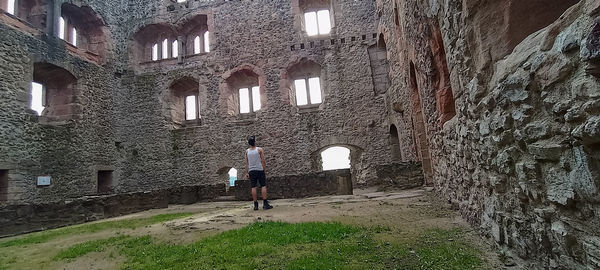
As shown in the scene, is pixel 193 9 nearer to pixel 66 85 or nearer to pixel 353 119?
pixel 66 85

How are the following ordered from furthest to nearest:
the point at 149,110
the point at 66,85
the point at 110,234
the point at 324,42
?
the point at 149,110
the point at 324,42
the point at 66,85
the point at 110,234

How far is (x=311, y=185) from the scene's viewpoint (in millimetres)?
7695

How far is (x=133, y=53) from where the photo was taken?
14.1 metres

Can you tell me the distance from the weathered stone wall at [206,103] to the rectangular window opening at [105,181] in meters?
0.28

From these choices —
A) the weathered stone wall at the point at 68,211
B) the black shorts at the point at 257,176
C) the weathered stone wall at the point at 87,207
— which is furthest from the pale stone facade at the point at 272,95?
the weathered stone wall at the point at 68,211

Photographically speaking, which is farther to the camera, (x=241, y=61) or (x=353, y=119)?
(x=241, y=61)

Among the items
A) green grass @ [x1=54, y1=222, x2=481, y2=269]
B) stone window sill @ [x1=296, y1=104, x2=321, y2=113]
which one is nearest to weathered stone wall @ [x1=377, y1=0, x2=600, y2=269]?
green grass @ [x1=54, y1=222, x2=481, y2=269]

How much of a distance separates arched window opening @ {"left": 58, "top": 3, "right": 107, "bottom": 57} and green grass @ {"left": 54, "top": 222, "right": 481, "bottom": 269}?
1257 cm

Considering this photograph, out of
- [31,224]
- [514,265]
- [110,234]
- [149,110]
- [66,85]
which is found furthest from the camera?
[149,110]

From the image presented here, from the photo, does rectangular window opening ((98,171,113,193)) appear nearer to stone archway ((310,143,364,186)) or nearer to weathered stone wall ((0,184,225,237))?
weathered stone wall ((0,184,225,237))

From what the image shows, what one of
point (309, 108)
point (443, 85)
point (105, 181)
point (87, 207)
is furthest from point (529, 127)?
point (105, 181)

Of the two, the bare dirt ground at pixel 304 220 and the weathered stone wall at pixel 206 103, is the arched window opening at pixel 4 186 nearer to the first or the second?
the weathered stone wall at pixel 206 103

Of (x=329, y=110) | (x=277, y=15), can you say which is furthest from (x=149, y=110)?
(x=329, y=110)

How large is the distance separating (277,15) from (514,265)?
12861 millimetres
